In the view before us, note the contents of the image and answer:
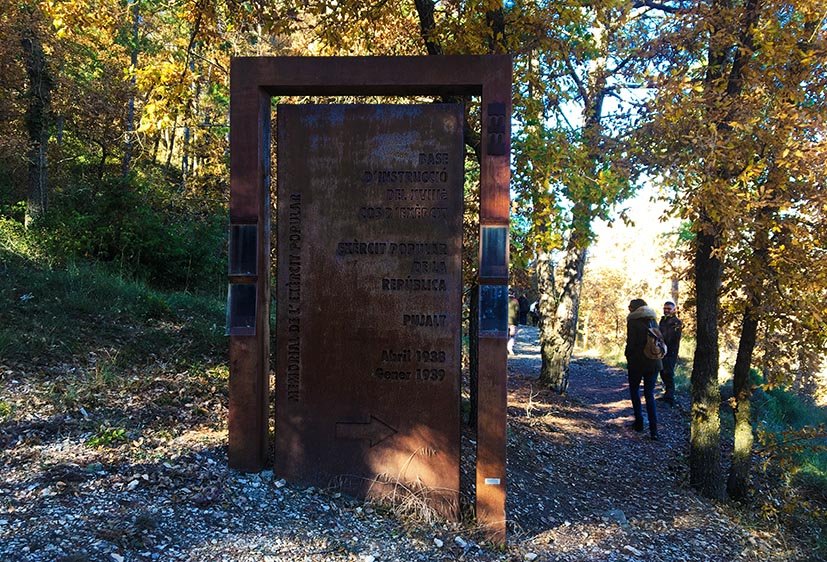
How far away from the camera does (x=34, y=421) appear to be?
4.82 metres

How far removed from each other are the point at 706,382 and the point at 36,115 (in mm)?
12929

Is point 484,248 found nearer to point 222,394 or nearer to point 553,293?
point 222,394

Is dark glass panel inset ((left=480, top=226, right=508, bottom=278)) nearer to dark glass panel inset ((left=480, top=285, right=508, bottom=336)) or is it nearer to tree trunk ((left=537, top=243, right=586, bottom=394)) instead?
dark glass panel inset ((left=480, top=285, right=508, bottom=336))

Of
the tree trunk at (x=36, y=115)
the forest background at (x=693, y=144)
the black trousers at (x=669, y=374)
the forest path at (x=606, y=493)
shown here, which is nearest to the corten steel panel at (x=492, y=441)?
the forest path at (x=606, y=493)

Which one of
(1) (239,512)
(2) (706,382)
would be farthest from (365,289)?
(2) (706,382)

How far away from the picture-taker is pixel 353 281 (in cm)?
449

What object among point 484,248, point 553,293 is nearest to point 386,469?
point 484,248

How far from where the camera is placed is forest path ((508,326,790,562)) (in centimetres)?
493

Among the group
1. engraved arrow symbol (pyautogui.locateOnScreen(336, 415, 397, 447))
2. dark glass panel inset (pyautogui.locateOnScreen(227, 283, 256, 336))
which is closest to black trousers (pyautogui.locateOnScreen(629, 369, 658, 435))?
engraved arrow symbol (pyautogui.locateOnScreen(336, 415, 397, 447))

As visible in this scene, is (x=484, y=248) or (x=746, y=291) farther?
(x=746, y=291)

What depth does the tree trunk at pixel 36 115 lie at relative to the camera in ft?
38.8

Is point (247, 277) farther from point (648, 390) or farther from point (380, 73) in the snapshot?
point (648, 390)

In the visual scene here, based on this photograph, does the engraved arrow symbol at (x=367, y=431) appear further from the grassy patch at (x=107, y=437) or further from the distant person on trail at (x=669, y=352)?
the distant person on trail at (x=669, y=352)

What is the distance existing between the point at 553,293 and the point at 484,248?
6.98 meters
